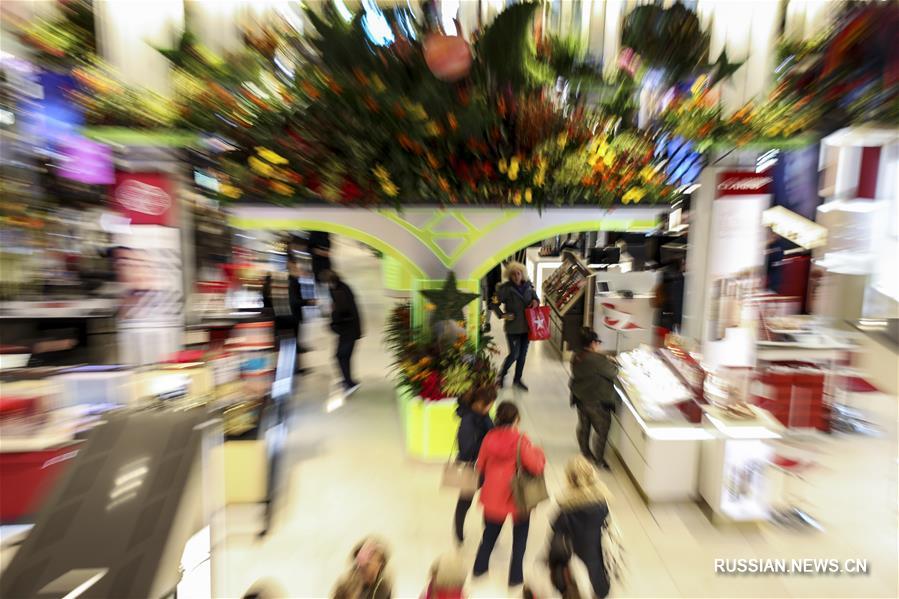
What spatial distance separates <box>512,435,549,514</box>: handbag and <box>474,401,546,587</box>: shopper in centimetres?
2

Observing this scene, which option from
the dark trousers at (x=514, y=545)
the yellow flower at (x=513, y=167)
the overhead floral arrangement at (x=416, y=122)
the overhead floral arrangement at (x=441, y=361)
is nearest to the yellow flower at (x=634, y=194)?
the overhead floral arrangement at (x=416, y=122)

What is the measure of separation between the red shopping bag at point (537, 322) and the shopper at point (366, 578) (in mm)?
3298

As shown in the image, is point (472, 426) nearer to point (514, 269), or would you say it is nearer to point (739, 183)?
point (739, 183)

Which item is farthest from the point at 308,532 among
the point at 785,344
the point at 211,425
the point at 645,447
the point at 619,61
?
the point at 785,344

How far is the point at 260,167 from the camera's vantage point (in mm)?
2545

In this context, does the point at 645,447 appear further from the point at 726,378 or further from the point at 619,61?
the point at 619,61

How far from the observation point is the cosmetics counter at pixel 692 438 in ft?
10.9

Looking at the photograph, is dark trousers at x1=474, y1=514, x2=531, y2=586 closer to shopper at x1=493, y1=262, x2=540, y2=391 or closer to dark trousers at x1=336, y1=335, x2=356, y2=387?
shopper at x1=493, y1=262, x2=540, y2=391

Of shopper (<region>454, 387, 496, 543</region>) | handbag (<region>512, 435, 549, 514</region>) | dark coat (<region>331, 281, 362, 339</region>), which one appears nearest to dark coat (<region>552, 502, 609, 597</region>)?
handbag (<region>512, 435, 549, 514</region>)

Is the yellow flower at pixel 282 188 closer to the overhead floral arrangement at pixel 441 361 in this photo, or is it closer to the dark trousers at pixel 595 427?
the overhead floral arrangement at pixel 441 361

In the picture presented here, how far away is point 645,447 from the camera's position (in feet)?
11.8

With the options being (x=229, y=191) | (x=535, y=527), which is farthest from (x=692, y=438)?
(x=229, y=191)

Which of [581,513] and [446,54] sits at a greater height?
[446,54]

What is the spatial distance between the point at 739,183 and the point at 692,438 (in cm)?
181
